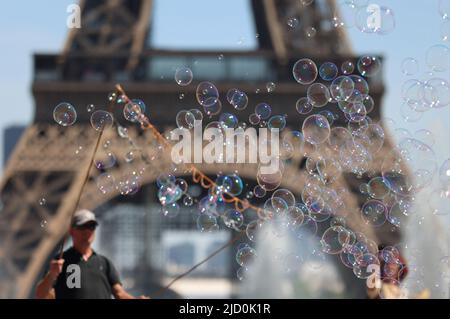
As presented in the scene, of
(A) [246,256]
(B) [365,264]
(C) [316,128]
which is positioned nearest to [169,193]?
(A) [246,256]

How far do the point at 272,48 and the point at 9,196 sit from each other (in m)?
9.51

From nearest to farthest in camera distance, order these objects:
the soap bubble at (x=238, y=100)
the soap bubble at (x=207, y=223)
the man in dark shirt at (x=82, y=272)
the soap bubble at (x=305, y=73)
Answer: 1. the man in dark shirt at (x=82, y=272)
2. the soap bubble at (x=207, y=223)
3. the soap bubble at (x=305, y=73)
4. the soap bubble at (x=238, y=100)

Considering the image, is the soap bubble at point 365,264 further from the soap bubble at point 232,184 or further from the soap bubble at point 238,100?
the soap bubble at point 238,100

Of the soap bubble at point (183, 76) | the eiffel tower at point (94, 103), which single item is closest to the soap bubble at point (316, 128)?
the soap bubble at point (183, 76)

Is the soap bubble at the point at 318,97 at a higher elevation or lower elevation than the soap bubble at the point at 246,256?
higher

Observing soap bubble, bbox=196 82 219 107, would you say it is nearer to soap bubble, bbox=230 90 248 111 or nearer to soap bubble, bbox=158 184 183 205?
soap bubble, bbox=230 90 248 111

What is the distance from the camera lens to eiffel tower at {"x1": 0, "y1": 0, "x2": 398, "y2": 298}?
3052cm

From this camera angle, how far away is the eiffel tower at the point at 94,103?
3052 cm

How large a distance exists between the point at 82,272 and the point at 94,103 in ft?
73.0

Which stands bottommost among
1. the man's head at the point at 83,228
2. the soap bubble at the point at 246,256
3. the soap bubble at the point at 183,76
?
the soap bubble at the point at 246,256

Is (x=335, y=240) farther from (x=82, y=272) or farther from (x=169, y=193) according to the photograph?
(x=82, y=272)

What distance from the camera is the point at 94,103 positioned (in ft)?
101

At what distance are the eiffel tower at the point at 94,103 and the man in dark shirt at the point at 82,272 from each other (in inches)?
812
